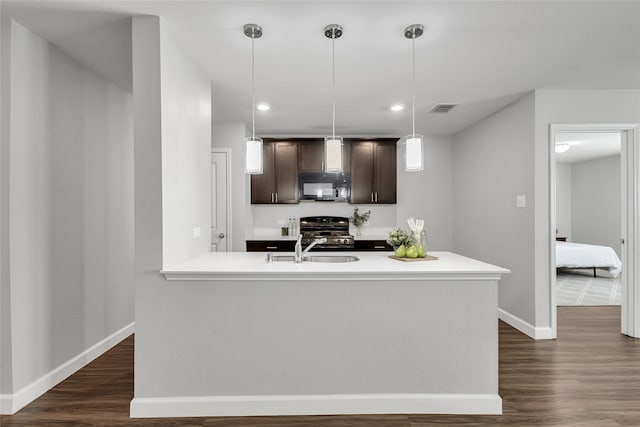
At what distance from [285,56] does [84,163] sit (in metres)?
1.83

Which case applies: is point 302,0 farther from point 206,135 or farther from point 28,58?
point 28,58

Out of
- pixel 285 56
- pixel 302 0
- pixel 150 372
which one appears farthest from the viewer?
pixel 285 56

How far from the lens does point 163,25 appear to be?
7.26ft

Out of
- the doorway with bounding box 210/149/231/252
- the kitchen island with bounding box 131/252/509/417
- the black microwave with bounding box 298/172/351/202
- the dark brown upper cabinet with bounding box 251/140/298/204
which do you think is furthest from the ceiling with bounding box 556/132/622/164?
the doorway with bounding box 210/149/231/252

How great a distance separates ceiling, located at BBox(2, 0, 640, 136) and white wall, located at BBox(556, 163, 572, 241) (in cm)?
595

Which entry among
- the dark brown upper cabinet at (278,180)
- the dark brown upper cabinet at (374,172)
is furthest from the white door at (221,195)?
the dark brown upper cabinet at (374,172)

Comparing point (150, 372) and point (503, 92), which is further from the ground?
point (503, 92)

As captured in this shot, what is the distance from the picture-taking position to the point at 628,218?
3.49 meters

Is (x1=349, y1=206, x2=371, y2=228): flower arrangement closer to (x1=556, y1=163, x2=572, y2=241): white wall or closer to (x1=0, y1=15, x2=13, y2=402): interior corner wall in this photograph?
(x1=0, y1=15, x2=13, y2=402): interior corner wall

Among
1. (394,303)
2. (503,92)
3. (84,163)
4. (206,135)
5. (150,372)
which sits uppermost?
(503,92)

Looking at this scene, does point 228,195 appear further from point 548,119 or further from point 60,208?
point 548,119

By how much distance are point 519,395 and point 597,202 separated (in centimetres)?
743

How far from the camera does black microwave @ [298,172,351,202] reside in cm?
505

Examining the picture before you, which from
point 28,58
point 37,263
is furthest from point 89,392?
point 28,58
